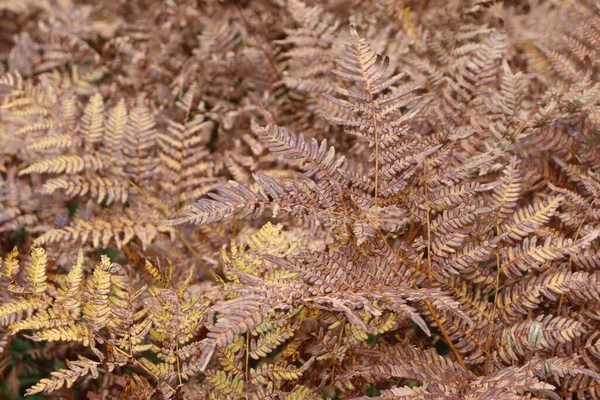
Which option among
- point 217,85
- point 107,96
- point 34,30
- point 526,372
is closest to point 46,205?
point 107,96

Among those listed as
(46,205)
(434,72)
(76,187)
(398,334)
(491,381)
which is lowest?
(46,205)

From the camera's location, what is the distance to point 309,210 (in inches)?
26.2

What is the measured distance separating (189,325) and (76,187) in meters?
0.39

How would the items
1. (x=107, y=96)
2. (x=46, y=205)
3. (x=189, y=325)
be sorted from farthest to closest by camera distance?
(x=107, y=96) < (x=46, y=205) < (x=189, y=325)

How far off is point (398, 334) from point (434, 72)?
48cm

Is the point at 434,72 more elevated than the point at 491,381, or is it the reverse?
the point at 434,72

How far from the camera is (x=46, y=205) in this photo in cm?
108

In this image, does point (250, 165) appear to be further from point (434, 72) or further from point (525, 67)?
point (525, 67)

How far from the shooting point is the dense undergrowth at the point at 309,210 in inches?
25.9

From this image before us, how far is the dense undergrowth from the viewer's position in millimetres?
659

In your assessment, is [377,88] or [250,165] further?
[250,165]

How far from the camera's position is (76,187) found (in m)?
0.96

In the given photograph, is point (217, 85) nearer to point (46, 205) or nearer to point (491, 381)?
point (46, 205)

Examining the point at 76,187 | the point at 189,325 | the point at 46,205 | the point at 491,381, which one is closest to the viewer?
the point at 491,381
